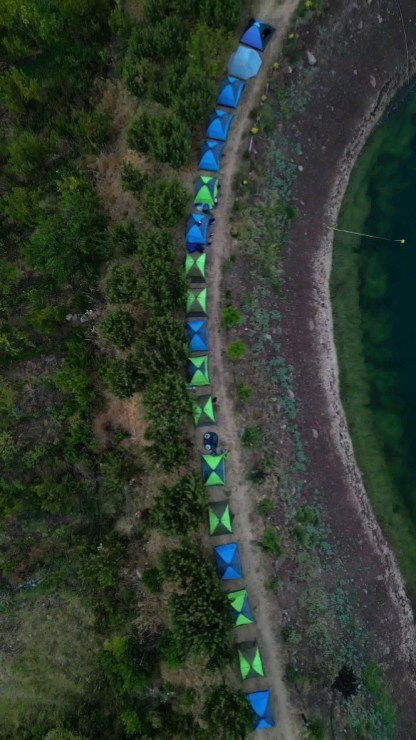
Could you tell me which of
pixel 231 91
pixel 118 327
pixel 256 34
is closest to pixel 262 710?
pixel 118 327

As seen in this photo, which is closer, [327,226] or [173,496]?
[173,496]

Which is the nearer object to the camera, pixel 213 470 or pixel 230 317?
pixel 213 470

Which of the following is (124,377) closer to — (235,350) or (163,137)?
(235,350)

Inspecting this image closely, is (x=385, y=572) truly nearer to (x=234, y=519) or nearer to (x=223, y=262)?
(x=234, y=519)

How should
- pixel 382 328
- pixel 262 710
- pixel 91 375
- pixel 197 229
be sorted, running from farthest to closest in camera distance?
pixel 382 328 < pixel 91 375 < pixel 197 229 < pixel 262 710

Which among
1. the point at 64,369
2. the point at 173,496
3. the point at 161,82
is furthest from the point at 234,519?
the point at 161,82

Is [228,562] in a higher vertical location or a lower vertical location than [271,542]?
lower

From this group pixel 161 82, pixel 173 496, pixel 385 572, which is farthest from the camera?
pixel 385 572
